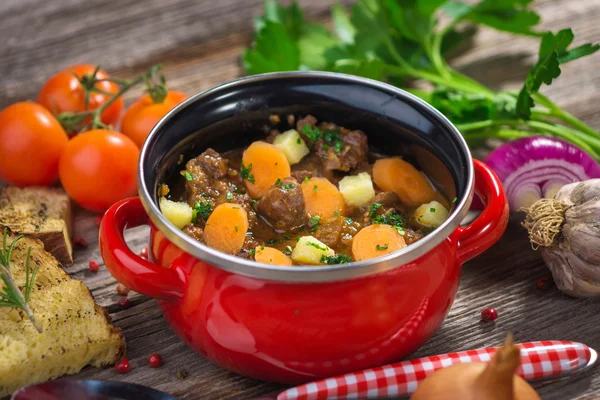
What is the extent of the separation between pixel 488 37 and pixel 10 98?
267 centimetres

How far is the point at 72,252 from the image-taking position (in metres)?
3.05

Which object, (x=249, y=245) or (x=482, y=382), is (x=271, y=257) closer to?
(x=249, y=245)

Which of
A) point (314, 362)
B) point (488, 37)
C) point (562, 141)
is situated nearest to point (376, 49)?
point (488, 37)

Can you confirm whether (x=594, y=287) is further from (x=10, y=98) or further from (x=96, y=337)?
(x=10, y=98)

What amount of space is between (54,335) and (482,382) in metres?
1.38

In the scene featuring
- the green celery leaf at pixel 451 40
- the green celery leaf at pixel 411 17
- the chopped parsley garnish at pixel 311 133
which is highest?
the green celery leaf at pixel 411 17

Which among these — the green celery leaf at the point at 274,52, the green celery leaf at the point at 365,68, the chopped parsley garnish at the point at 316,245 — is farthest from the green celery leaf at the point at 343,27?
the chopped parsley garnish at the point at 316,245

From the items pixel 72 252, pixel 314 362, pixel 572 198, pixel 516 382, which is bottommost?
pixel 72 252

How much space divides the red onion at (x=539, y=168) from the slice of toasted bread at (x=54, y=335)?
5.48ft

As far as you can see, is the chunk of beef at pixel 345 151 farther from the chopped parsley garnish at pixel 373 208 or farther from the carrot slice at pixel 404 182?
the chopped parsley garnish at pixel 373 208

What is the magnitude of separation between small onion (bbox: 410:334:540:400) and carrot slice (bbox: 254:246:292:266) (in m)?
0.56

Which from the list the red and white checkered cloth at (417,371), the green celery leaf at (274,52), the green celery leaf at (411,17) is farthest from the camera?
the green celery leaf at (411,17)

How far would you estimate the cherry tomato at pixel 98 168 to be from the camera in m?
3.12

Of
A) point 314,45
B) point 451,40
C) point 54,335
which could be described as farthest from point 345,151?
point 451,40
